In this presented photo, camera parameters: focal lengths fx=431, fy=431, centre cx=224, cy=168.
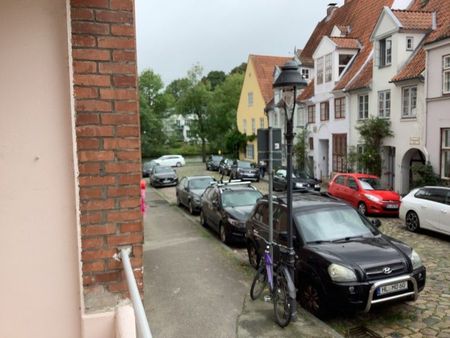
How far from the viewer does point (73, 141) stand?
2.98 meters

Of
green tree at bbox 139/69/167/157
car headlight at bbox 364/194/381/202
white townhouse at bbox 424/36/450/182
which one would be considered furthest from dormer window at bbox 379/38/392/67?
green tree at bbox 139/69/167/157

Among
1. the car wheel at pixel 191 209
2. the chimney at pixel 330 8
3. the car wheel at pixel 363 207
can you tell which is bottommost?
the car wheel at pixel 191 209

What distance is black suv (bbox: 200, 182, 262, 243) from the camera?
12.6 meters

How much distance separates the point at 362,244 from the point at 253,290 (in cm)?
204

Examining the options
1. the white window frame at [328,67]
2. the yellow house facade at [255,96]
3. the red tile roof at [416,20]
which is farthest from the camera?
the yellow house facade at [255,96]

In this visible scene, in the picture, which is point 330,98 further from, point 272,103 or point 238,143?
point 238,143

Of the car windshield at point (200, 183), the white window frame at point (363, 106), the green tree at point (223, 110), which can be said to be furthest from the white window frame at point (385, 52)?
the green tree at point (223, 110)

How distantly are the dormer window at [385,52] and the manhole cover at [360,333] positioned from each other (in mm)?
19006

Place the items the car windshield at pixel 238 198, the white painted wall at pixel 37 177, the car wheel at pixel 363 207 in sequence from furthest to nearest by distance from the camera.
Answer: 1. the car wheel at pixel 363 207
2. the car windshield at pixel 238 198
3. the white painted wall at pixel 37 177

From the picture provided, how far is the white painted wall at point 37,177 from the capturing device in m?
2.87

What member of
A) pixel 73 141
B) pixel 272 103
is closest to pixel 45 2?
pixel 73 141

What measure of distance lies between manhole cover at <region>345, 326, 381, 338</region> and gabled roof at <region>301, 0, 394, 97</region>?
20.0 metres

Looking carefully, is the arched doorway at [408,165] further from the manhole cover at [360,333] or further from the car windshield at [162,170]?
the car windshield at [162,170]

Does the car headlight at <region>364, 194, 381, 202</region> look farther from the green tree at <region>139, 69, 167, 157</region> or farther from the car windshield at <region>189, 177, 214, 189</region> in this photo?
the green tree at <region>139, 69, 167, 157</region>
